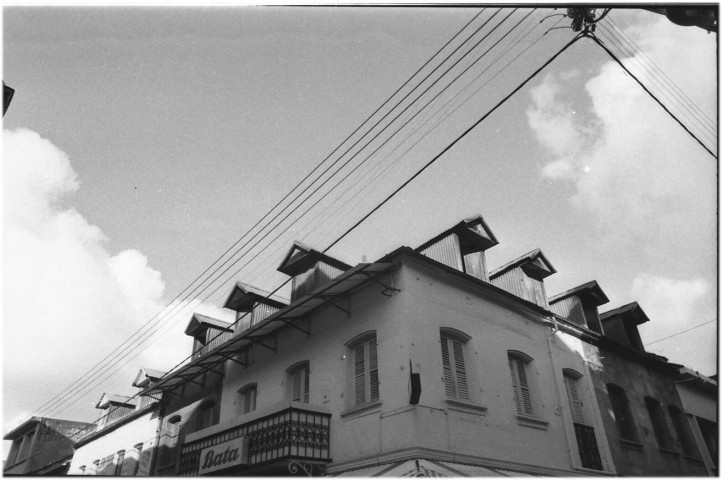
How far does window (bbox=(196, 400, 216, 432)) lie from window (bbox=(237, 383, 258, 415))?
1.97m

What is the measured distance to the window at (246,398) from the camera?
15189 mm

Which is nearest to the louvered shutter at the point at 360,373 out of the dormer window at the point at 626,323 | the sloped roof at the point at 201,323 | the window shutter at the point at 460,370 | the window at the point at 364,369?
the window at the point at 364,369

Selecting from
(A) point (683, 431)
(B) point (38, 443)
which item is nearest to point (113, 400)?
(B) point (38, 443)

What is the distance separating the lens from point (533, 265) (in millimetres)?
15812

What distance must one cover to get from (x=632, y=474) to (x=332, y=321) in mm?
9276

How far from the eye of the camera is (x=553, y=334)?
47.5 feet

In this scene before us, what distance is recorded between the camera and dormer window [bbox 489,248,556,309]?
1522 cm

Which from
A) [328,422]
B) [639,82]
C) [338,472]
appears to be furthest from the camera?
[328,422]

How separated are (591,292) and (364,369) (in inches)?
384

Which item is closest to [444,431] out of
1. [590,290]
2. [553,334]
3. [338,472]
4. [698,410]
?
[338,472]

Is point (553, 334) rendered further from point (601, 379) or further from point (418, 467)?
point (418, 467)

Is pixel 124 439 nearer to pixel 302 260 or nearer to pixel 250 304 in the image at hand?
pixel 250 304

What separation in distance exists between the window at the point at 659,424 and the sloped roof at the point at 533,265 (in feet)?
18.2

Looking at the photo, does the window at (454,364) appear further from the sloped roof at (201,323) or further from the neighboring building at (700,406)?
the neighboring building at (700,406)
